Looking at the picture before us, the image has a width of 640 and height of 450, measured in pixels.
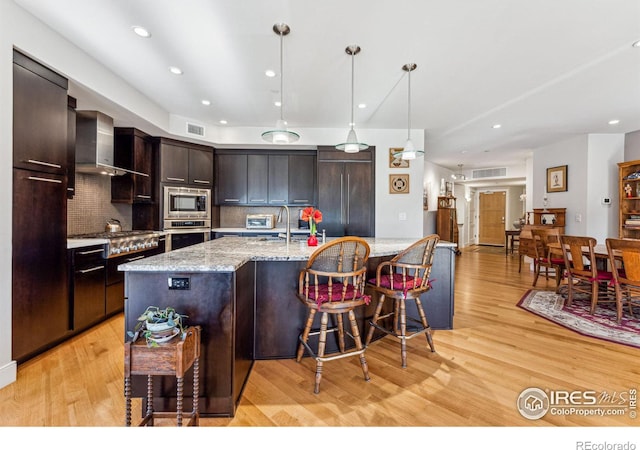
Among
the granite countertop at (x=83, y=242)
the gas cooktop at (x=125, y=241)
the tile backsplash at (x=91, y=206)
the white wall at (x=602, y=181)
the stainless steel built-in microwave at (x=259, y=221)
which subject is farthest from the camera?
the white wall at (x=602, y=181)

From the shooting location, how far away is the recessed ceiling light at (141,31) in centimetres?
214

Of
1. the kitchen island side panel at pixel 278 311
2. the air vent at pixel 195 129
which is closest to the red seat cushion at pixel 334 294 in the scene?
the kitchen island side panel at pixel 278 311

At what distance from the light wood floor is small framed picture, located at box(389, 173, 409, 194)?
7.59ft

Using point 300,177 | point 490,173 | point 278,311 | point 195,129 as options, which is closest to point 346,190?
point 300,177

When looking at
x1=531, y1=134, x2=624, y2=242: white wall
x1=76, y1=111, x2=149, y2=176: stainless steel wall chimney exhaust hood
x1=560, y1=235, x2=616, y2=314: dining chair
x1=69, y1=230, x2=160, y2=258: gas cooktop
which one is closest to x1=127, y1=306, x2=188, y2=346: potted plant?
x1=69, y1=230, x2=160, y2=258: gas cooktop

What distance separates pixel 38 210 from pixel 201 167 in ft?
8.21

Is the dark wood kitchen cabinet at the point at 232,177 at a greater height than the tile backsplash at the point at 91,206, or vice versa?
the dark wood kitchen cabinet at the point at 232,177

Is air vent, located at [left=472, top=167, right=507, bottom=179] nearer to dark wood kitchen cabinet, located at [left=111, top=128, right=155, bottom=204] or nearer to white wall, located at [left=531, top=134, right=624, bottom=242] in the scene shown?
white wall, located at [left=531, top=134, right=624, bottom=242]

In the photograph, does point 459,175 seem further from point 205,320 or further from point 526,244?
point 205,320

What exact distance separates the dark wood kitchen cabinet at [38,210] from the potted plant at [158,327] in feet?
4.60

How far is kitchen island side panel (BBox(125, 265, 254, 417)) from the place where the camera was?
5.06 ft

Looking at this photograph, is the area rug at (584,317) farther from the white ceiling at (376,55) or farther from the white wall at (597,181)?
the white ceiling at (376,55)

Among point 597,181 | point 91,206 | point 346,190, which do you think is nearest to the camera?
point 91,206

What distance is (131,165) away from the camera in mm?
3742
